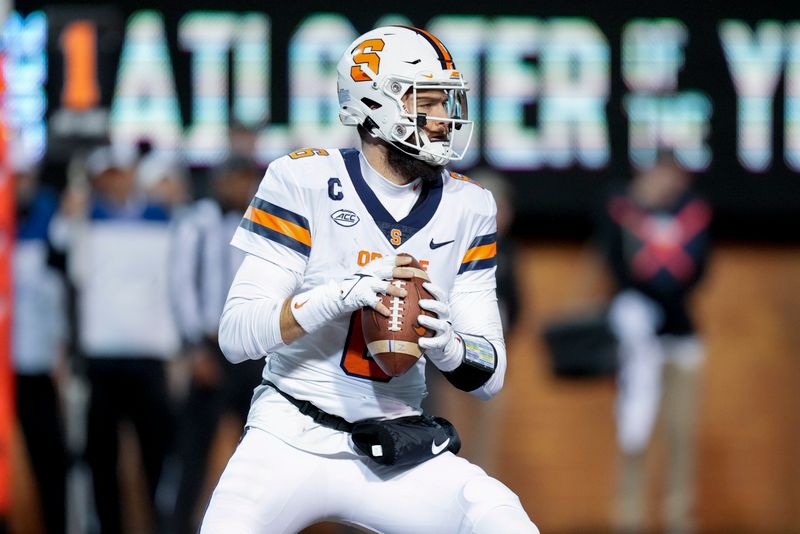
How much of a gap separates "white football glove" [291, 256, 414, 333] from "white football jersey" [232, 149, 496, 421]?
197 millimetres

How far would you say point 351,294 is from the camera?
3250 mm

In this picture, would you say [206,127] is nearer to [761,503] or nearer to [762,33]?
[762,33]

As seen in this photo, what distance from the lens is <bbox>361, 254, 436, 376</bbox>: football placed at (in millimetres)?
3280

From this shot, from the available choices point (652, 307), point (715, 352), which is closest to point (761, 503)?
point (715, 352)

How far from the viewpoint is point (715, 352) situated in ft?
24.4

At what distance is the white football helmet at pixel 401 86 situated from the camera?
11.7 ft

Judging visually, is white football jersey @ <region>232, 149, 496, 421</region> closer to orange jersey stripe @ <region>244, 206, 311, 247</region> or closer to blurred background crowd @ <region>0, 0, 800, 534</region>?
orange jersey stripe @ <region>244, 206, 311, 247</region>

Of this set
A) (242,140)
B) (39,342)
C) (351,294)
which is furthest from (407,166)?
(39,342)

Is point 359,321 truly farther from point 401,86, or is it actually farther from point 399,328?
point 401,86

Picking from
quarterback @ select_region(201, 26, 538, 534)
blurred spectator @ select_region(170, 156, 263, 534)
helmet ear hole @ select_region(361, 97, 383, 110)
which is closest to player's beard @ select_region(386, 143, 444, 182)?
quarterback @ select_region(201, 26, 538, 534)

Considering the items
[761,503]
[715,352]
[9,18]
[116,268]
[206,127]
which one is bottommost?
[761,503]

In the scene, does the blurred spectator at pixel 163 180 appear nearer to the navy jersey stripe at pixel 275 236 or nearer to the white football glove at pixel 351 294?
the navy jersey stripe at pixel 275 236

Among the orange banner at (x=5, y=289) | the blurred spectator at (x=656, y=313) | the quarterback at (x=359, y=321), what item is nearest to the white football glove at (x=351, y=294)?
the quarterback at (x=359, y=321)

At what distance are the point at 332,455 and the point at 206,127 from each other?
11.2ft
